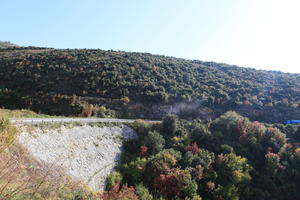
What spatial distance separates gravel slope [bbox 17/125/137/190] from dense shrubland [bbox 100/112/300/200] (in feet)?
3.61

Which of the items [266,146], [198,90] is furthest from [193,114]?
[266,146]

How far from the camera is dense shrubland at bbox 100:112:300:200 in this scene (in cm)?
1520

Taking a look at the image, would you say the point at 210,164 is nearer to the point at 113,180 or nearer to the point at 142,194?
the point at 142,194

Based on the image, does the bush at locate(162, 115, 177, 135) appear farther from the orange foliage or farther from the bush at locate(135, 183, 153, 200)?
the orange foliage

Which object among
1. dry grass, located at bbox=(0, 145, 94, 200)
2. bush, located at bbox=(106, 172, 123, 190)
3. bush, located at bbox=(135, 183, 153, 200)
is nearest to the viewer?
dry grass, located at bbox=(0, 145, 94, 200)

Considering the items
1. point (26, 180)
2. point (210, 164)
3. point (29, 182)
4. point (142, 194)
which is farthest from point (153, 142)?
point (26, 180)

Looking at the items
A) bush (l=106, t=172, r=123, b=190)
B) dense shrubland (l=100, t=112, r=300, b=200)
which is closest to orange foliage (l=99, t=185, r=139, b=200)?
dense shrubland (l=100, t=112, r=300, b=200)

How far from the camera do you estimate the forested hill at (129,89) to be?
29344 millimetres

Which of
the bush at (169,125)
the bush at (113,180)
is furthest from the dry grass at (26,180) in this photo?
the bush at (169,125)

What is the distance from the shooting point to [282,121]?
1326 inches

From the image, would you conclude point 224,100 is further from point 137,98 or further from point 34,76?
point 34,76

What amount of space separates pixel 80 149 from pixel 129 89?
19191mm

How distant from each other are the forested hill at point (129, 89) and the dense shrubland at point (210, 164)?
842 centimetres

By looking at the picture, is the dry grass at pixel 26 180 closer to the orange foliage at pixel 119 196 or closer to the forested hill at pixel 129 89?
the orange foliage at pixel 119 196
